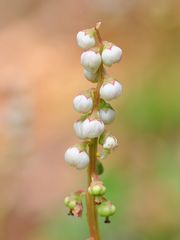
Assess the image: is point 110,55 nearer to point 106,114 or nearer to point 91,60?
point 91,60

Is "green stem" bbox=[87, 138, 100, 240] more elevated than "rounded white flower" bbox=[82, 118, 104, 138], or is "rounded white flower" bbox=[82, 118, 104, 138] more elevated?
"rounded white flower" bbox=[82, 118, 104, 138]

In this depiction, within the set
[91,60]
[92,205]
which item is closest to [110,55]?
[91,60]

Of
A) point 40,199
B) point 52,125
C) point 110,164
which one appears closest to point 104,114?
point 110,164

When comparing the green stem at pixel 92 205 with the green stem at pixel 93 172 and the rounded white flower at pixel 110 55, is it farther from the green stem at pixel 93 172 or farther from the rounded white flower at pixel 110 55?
the rounded white flower at pixel 110 55

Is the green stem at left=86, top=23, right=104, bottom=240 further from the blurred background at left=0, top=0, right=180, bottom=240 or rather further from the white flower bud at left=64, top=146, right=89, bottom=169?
the blurred background at left=0, top=0, right=180, bottom=240

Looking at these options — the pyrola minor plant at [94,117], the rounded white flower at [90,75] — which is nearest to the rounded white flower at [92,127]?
the pyrola minor plant at [94,117]

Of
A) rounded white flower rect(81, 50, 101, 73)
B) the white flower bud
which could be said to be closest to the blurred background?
the white flower bud
